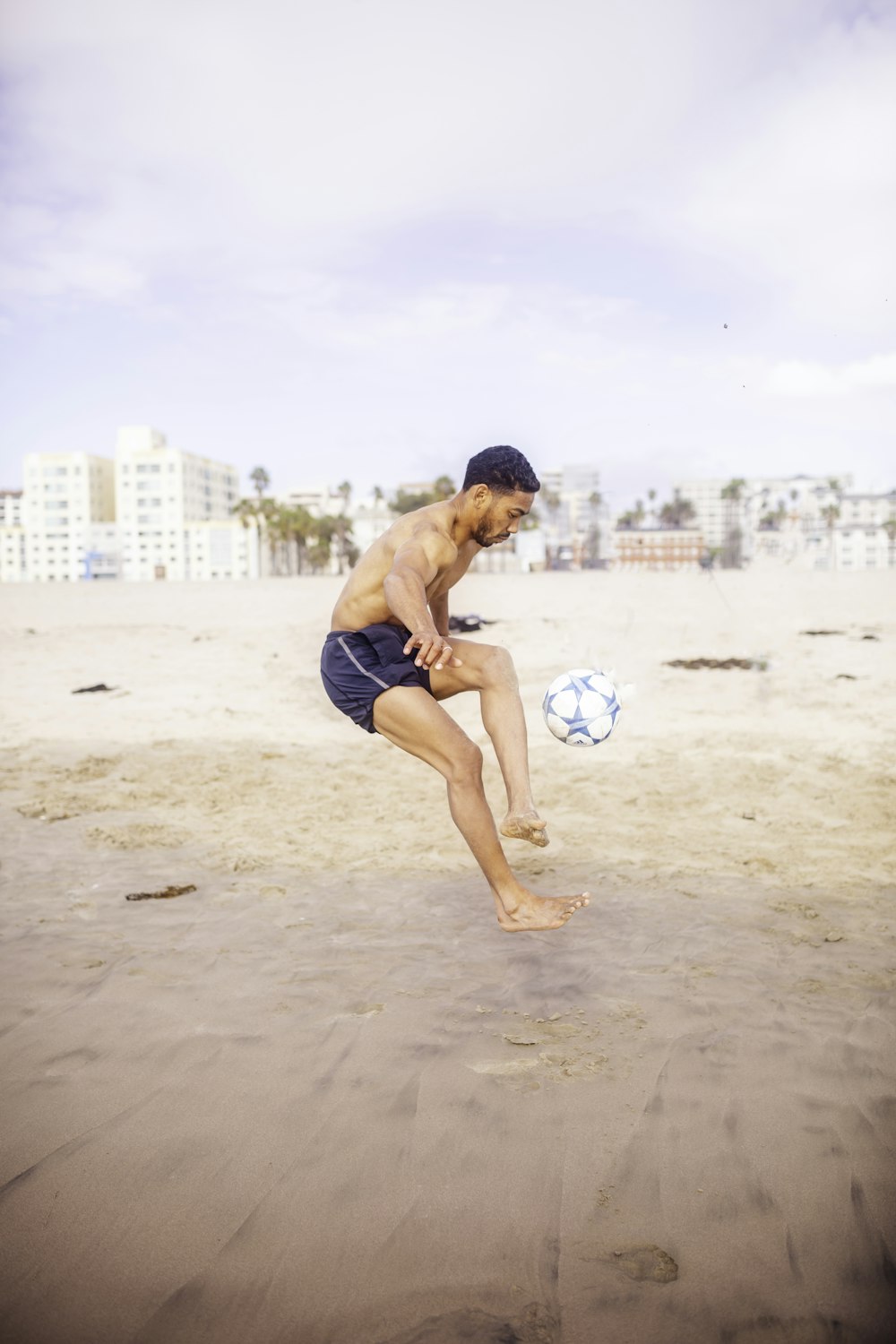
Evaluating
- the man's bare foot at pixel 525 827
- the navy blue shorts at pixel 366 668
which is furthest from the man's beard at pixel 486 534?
the man's bare foot at pixel 525 827

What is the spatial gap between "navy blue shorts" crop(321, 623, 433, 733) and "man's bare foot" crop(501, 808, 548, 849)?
674 mm

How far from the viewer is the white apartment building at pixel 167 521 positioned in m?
134

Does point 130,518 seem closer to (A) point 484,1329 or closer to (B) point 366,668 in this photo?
(B) point 366,668

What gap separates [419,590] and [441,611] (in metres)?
0.90

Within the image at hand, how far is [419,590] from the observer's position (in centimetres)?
345

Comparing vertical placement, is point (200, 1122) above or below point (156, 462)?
below

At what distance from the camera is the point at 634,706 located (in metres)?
9.27

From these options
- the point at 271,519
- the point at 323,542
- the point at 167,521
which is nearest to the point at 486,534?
the point at 271,519

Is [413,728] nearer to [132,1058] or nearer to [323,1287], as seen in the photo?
[132,1058]

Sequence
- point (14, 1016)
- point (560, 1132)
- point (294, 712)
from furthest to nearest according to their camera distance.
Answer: point (294, 712) < point (14, 1016) < point (560, 1132)

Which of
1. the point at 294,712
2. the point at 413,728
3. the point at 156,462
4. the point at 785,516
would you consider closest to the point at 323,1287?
the point at 413,728

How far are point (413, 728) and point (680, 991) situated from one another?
53.4 inches

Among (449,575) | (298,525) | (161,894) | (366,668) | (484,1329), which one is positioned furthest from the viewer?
(298,525)

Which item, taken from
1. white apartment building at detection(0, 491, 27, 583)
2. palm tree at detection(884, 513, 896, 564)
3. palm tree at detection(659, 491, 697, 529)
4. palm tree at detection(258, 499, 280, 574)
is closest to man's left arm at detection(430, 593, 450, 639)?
palm tree at detection(258, 499, 280, 574)
